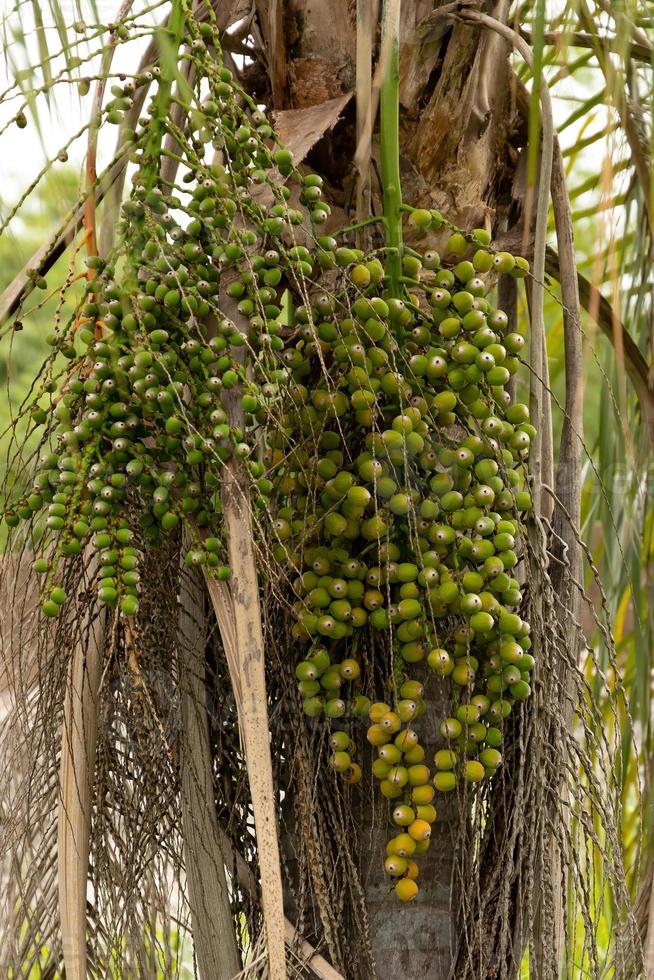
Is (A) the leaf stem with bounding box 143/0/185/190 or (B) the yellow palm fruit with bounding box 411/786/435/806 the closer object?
(A) the leaf stem with bounding box 143/0/185/190

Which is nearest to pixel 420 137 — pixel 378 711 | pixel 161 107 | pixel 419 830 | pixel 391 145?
pixel 391 145

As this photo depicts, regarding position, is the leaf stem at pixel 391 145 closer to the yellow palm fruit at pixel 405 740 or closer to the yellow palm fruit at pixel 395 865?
the yellow palm fruit at pixel 405 740

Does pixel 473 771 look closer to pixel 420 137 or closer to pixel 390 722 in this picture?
pixel 390 722

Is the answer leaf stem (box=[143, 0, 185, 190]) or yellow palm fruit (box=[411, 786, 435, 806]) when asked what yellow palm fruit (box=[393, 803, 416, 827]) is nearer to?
yellow palm fruit (box=[411, 786, 435, 806])

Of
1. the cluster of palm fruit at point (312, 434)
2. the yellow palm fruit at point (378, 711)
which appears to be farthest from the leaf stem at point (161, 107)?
the yellow palm fruit at point (378, 711)

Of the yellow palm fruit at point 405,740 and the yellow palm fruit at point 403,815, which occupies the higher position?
the yellow palm fruit at point 405,740

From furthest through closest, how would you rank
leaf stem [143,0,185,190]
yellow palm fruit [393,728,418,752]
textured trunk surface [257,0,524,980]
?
textured trunk surface [257,0,524,980] < yellow palm fruit [393,728,418,752] < leaf stem [143,0,185,190]

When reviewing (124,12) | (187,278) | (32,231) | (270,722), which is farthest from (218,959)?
(32,231)

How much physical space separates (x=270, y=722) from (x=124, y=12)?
2.36 feet

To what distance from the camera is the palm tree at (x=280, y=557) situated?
89cm

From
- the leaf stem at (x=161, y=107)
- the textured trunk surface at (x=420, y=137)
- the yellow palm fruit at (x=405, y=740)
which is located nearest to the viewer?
the leaf stem at (x=161, y=107)

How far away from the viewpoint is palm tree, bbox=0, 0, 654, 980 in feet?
2.91

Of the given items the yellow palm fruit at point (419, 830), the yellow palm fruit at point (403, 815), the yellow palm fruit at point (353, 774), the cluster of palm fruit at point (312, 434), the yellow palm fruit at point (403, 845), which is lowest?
the yellow palm fruit at point (403, 845)

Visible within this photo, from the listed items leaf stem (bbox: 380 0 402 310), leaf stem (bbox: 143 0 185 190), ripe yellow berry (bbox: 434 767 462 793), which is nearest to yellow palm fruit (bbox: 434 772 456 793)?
ripe yellow berry (bbox: 434 767 462 793)
